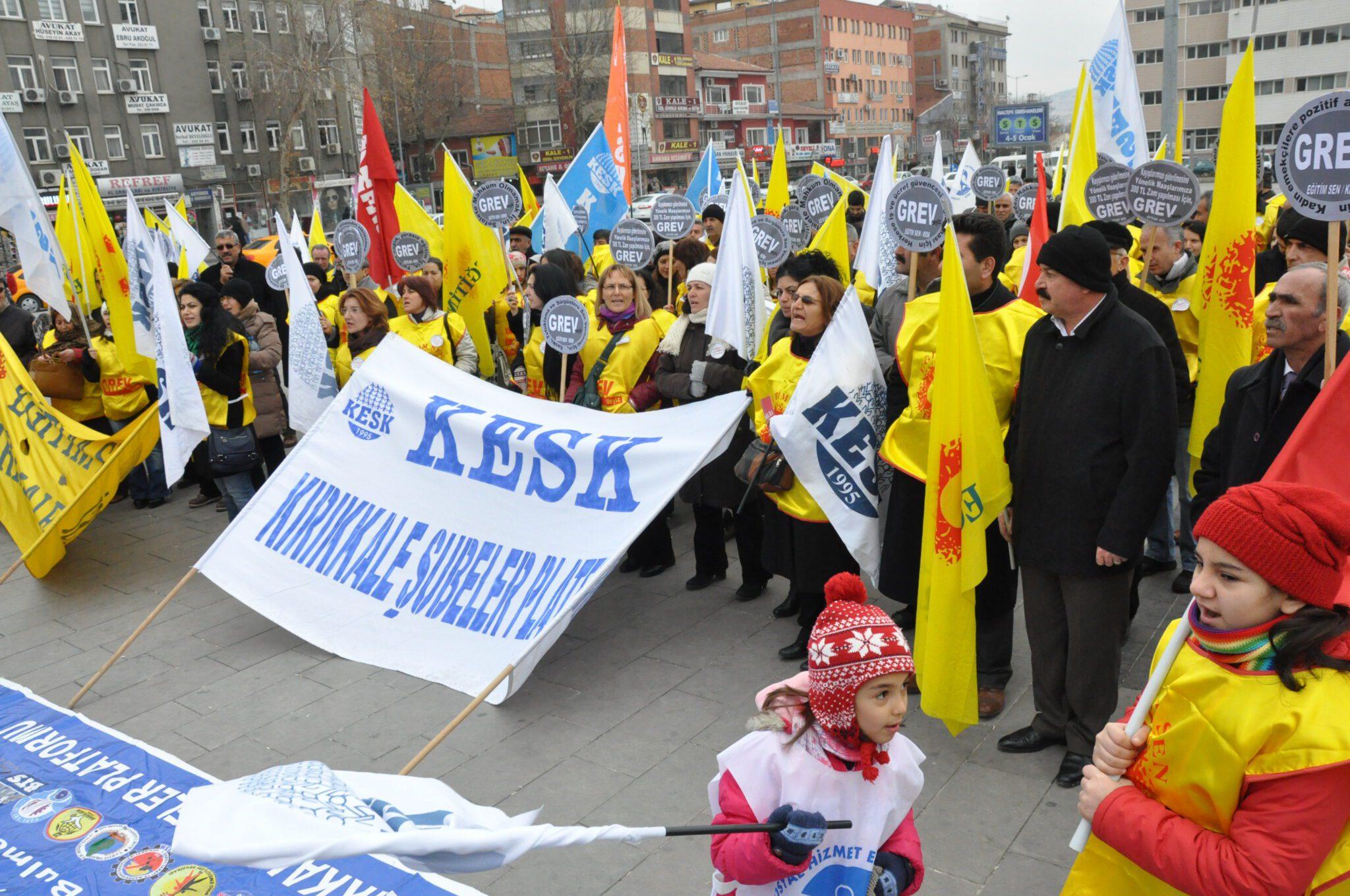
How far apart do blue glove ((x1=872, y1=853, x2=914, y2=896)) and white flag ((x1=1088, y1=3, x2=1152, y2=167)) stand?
24.2ft

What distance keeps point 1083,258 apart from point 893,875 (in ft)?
7.68

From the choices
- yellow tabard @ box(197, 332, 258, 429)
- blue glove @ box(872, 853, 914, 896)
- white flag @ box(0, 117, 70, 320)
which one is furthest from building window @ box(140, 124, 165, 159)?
blue glove @ box(872, 853, 914, 896)

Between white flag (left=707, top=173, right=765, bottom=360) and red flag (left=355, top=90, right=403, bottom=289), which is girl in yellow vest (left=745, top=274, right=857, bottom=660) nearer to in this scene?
white flag (left=707, top=173, right=765, bottom=360)

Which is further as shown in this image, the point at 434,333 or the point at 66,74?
the point at 66,74

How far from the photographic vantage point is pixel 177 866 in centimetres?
366

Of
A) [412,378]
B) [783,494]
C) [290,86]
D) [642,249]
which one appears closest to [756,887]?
[783,494]

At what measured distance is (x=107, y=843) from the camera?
3.83 metres

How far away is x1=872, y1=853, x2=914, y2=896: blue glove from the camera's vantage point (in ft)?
7.68

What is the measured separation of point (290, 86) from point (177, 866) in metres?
48.7

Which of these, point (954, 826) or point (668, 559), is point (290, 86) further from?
point (954, 826)

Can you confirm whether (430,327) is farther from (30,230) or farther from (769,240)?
(30,230)

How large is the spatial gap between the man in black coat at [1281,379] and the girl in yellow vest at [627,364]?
320 centimetres

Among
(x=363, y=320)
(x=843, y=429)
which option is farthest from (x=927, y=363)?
(x=363, y=320)

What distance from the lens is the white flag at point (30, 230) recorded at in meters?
8.06
